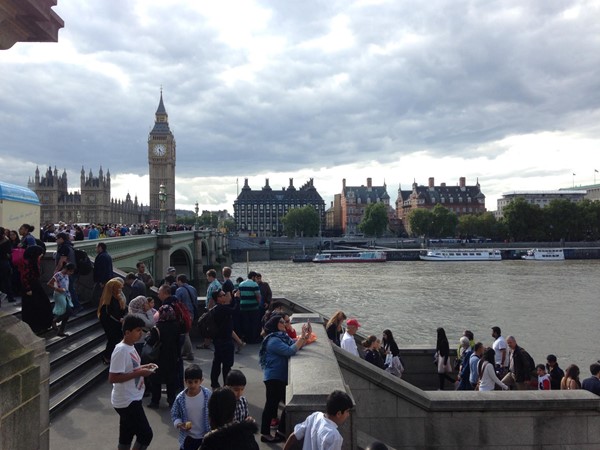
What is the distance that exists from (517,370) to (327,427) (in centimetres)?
884

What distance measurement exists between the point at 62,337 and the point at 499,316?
92.9ft

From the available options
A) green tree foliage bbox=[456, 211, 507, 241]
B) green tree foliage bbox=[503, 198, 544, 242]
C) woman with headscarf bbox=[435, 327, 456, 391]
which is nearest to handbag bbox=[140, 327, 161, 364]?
woman with headscarf bbox=[435, 327, 456, 391]

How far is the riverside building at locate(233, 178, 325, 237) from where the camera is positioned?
176250 millimetres

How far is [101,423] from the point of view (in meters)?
6.91

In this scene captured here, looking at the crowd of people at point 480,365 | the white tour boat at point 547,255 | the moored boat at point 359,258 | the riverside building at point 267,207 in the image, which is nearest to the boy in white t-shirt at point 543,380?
the crowd of people at point 480,365

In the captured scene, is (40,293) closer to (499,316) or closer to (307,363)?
(307,363)

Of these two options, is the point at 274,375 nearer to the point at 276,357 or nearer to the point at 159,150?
the point at 276,357

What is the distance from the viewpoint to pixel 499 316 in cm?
3247

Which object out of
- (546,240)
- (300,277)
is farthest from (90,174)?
(546,240)

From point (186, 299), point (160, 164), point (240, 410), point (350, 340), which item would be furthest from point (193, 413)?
point (160, 164)

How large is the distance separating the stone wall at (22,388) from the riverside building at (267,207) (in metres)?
170

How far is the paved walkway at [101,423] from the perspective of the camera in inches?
248

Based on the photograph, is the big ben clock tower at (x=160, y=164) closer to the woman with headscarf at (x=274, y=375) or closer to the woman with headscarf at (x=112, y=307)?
the woman with headscarf at (x=112, y=307)

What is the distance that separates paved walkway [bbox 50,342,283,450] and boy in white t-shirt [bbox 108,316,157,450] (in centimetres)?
99
